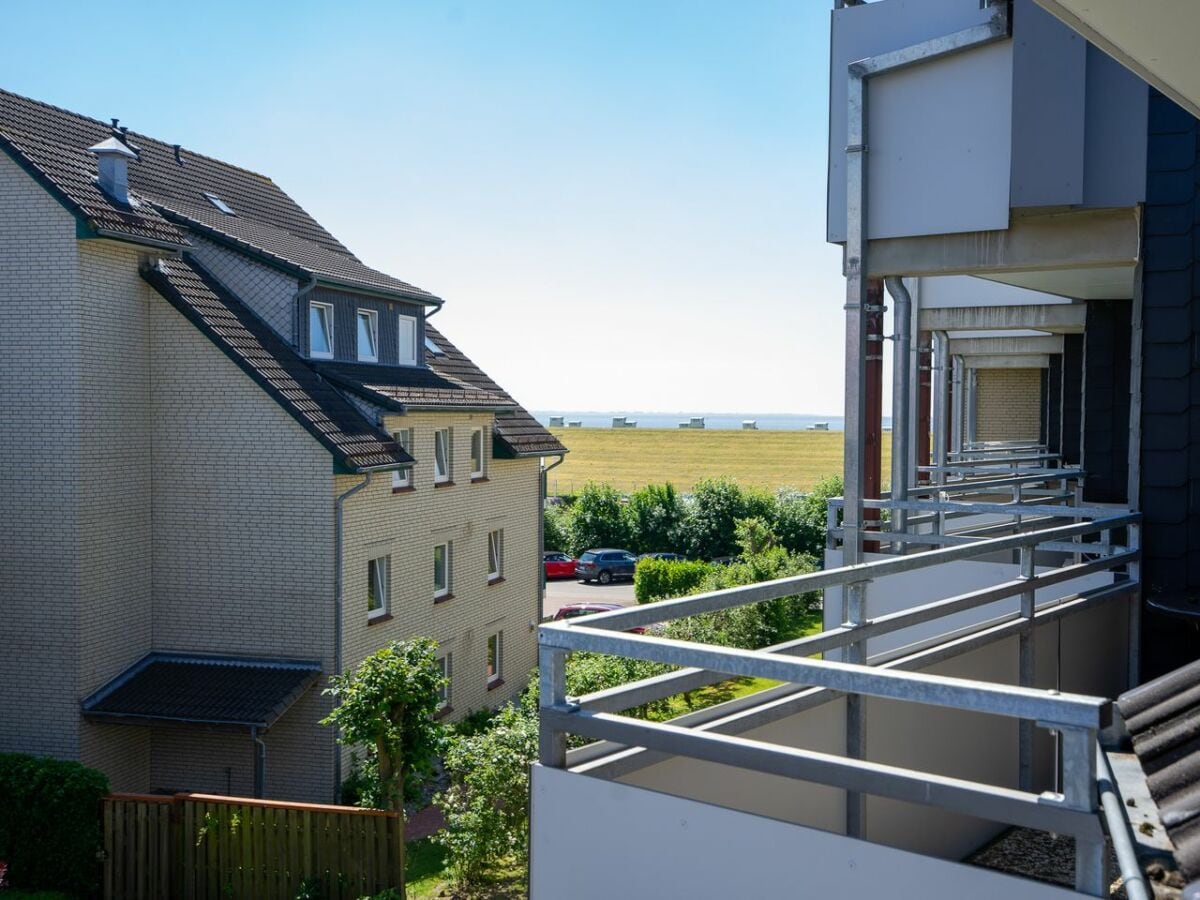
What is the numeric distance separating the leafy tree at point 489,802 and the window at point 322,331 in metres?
8.56

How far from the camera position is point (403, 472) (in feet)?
65.7

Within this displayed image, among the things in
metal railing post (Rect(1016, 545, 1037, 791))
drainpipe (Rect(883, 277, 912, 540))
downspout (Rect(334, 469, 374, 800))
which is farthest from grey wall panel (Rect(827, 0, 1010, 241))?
downspout (Rect(334, 469, 374, 800))

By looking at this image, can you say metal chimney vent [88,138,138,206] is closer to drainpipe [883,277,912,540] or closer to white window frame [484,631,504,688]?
white window frame [484,631,504,688]

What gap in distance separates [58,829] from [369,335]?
1107 centimetres

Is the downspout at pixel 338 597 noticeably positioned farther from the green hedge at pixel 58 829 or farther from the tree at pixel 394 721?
the green hedge at pixel 58 829

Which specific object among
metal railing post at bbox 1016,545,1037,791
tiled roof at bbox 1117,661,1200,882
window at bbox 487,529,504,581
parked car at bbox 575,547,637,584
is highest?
tiled roof at bbox 1117,661,1200,882

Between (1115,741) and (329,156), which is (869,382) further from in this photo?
(329,156)

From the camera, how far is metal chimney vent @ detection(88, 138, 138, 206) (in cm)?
1759

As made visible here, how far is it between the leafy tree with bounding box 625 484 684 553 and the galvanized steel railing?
41999 mm

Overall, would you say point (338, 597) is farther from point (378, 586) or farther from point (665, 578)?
point (665, 578)

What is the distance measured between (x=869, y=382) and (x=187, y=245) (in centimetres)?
1151

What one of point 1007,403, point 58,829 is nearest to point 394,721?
point 58,829

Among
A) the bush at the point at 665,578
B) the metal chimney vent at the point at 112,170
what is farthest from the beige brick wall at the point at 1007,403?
the metal chimney vent at the point at 112,170

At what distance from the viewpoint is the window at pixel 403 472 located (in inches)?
776
